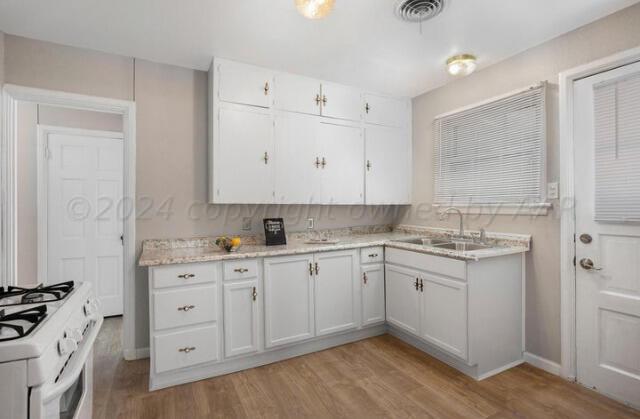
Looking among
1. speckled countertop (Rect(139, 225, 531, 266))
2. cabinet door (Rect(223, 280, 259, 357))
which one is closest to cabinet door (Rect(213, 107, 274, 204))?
speckled countertop (Rect(139, 225, 531, 266))

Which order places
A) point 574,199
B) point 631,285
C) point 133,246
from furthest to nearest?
1. point 133,246
2. point 574,199
3. point 631,285

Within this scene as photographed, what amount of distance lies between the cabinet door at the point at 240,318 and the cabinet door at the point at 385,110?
2.10 meters

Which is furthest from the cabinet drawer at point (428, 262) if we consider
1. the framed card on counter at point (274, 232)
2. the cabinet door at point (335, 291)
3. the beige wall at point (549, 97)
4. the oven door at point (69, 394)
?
the oven door at point (69, 394)

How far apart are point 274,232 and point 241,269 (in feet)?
2.00

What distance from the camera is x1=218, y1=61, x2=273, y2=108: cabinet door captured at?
2676 mm

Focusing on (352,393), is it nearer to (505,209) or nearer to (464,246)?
(464,246)

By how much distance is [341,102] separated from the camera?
10.6ft

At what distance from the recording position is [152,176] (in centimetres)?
271

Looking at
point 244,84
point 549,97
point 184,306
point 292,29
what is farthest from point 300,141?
point 549,97

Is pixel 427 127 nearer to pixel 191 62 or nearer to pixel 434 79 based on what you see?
pixel 434 79

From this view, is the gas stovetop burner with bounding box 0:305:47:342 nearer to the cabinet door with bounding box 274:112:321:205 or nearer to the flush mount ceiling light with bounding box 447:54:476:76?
the cabinet door with bounding box 274:112:321:205

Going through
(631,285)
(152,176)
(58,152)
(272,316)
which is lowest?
(272,316)

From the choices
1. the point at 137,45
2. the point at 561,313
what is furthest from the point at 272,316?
the point at 137,45

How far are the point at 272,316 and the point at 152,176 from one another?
154cm
